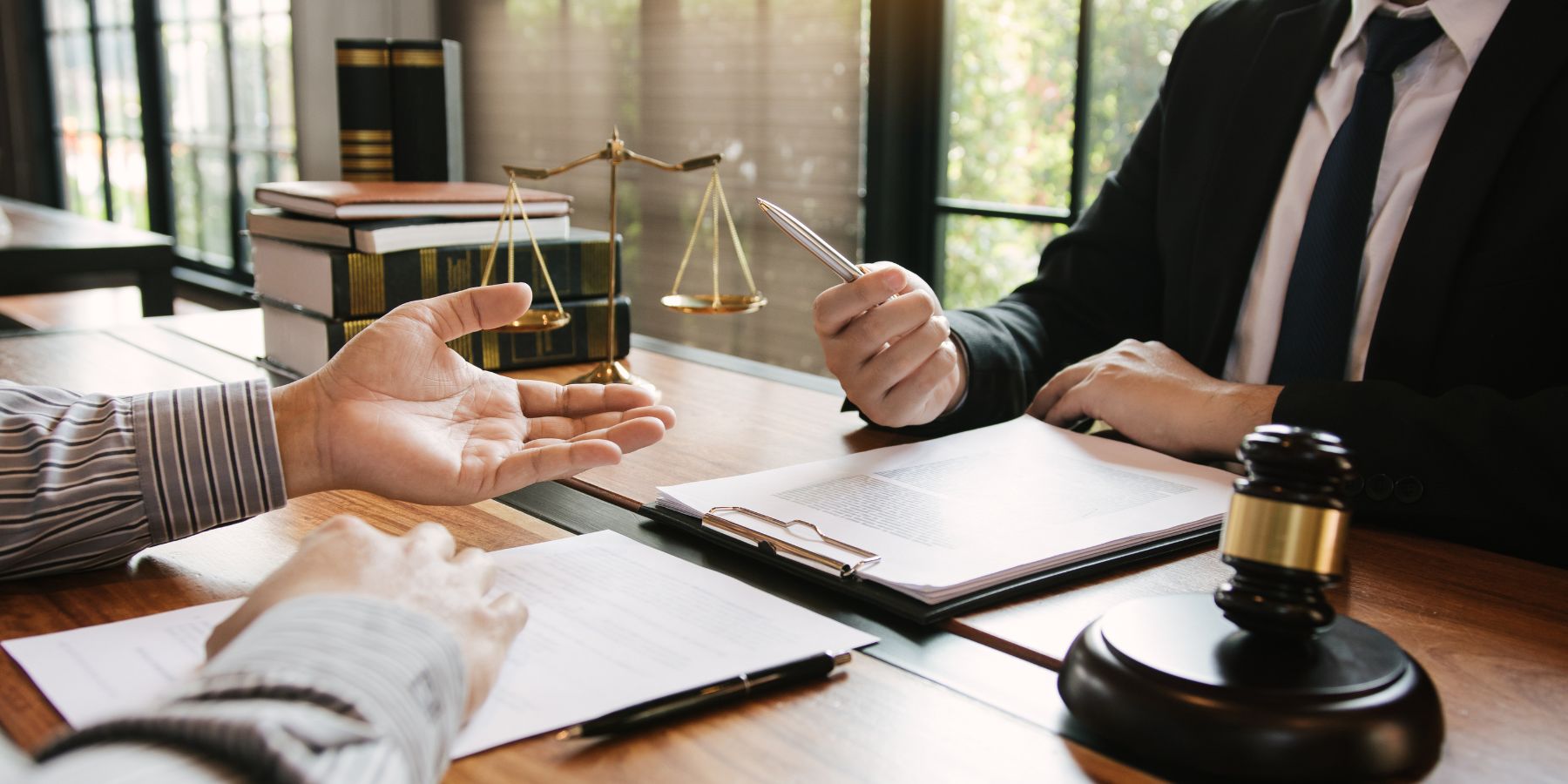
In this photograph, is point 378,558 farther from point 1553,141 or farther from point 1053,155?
point 1053,155

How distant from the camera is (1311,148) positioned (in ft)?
4.51

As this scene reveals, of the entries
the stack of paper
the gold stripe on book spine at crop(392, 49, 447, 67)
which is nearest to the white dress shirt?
the stack of paper

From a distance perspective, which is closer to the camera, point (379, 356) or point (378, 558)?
point (378, 558)

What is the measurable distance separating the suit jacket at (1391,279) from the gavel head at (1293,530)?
1.46ft

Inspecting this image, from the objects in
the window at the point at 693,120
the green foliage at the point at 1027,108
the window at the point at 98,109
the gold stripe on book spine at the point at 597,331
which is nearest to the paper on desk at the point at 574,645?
the gold stripe on book spine at the point at 597,331

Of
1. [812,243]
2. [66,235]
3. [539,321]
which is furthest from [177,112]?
[812,243]

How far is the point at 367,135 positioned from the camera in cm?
188

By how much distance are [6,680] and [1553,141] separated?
1322 mm

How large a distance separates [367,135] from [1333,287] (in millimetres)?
1401

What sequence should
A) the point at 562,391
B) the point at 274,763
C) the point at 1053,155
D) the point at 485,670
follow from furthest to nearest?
the point at 1053,155 < the point at 562,391 < the point at 485,670 < the point at 274,763

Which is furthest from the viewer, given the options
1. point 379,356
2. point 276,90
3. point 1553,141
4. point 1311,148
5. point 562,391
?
point 276,90

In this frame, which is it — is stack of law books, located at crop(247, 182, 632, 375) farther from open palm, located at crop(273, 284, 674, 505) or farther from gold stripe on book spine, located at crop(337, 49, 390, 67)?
open palm, located at crop(273, 284, 674, 505)

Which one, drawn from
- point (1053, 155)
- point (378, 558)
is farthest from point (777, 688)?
point (1053, 155)

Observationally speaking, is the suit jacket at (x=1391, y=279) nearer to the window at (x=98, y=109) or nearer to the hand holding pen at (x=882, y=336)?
the hand holding pen at (x=882, y=336)
